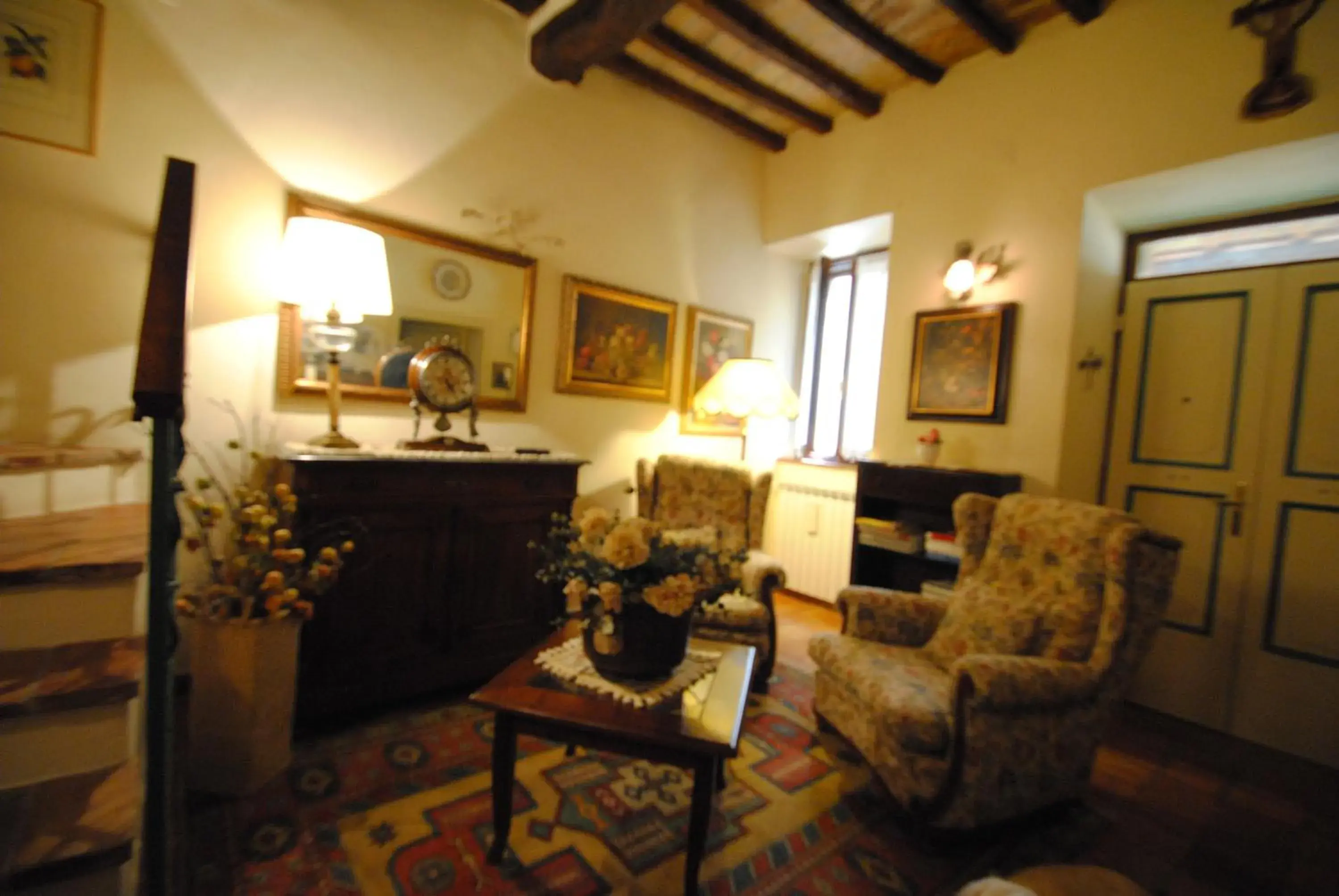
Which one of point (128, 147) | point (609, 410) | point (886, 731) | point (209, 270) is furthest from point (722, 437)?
point (128, 147)

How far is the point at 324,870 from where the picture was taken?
1.38m

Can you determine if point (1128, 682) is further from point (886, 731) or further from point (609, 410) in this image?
point (609, 410)

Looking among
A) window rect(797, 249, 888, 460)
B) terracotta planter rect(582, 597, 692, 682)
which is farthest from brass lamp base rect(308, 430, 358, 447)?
window rect(797, 249, 888, 460)

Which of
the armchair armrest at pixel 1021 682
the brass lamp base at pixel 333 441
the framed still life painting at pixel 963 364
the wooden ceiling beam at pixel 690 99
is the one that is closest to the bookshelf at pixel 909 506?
the framed still life painting at pixel 963 364

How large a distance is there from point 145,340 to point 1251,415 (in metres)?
3.67

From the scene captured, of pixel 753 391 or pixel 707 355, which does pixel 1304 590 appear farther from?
pixel 707 355

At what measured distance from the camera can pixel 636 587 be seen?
1.42m

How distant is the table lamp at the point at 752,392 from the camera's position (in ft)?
10.2

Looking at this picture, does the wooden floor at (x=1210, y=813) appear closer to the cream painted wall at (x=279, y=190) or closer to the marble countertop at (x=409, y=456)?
the marble countertop at (x=409, y=456)

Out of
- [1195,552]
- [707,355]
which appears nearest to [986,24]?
[707,355]

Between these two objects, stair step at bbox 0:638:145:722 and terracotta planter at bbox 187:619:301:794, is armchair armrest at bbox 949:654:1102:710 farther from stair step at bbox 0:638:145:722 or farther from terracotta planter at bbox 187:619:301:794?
terracotta planter at bbox 187:619:301:794

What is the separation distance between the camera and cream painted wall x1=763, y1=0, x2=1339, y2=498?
89.8 inches

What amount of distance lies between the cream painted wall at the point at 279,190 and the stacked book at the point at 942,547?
1.66 metres

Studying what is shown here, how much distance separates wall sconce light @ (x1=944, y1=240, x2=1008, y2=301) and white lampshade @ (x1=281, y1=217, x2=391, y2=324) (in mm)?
2761
